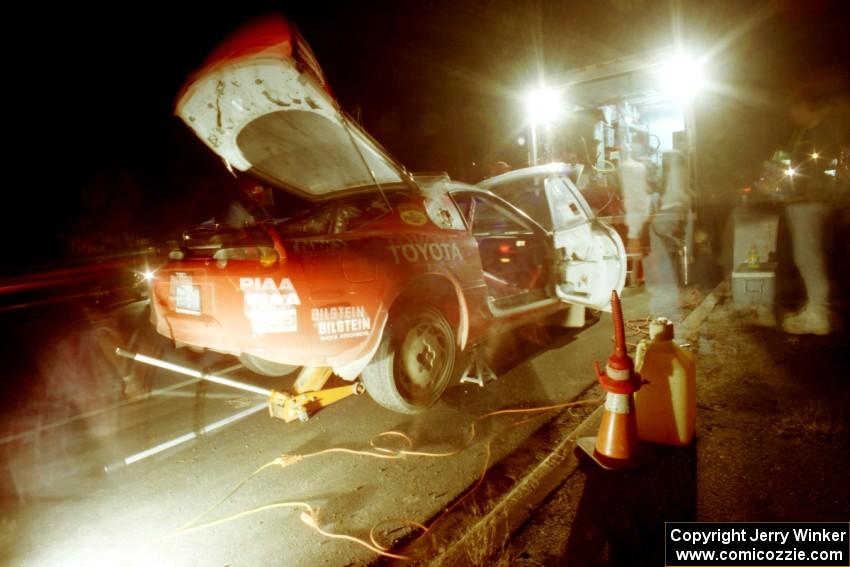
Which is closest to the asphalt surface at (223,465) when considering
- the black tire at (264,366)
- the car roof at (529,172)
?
the black tire at (264,366)

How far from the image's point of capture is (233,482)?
108 inches

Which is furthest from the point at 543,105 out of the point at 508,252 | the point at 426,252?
the point at 426,252

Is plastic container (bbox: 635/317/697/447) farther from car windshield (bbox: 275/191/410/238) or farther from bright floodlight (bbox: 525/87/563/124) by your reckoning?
bright floodlight (bbox: 525/87/563/124)

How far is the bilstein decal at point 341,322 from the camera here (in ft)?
9.16

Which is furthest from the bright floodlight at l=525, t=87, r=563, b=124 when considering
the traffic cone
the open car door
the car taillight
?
the car taillight

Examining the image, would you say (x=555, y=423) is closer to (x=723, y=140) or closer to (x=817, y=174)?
(x=817, y=174)

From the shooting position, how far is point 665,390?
2.52 m

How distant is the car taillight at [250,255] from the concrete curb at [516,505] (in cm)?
184

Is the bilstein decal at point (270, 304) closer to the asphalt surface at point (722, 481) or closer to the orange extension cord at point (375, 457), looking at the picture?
the orange extension cord at point (375, 457)

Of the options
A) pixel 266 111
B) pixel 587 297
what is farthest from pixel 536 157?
pixel 266 111

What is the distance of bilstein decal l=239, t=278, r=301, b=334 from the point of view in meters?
2.71

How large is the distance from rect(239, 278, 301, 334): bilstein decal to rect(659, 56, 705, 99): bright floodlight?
686 cm

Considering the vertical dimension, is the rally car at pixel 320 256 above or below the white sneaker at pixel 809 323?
above

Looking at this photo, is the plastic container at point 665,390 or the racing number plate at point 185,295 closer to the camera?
the plastic container at point 665,390
